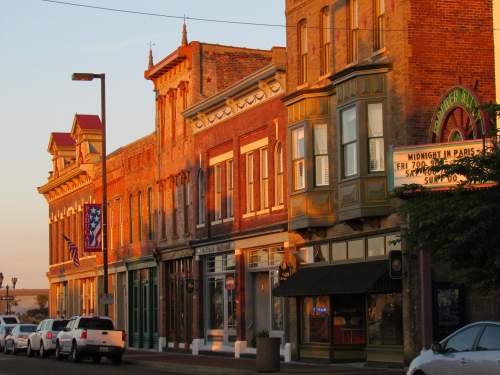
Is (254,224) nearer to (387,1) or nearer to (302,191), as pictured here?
(302,191)

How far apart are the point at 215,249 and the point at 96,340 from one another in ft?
18.3

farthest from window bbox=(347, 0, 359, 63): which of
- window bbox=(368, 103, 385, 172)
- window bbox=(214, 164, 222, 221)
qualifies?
window bbox=(214, 164, 222, 221)

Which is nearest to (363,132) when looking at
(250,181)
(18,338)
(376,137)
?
(376,137)

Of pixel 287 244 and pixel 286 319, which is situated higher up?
pixel 287 244

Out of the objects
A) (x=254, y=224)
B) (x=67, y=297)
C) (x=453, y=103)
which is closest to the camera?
(x=453, y=103)

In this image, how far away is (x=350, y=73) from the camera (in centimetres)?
2989

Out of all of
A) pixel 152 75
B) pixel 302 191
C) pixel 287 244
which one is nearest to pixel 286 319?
pixel 287 244

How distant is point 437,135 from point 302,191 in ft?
19.6

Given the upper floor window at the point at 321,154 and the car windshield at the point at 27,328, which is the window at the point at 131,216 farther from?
the upper floor window at the point at 321,154

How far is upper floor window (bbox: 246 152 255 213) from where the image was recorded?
3806 centimetres

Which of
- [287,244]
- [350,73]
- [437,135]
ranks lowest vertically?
[287,244]

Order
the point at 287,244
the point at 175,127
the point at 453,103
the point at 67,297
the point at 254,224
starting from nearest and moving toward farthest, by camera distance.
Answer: the point at 453,103 < the point at 287,244 < the point at 254,224 < the point at 175,127 < the point at 67,297

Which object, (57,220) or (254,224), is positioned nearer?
(254,224)

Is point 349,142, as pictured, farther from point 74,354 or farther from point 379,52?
point 74,354
